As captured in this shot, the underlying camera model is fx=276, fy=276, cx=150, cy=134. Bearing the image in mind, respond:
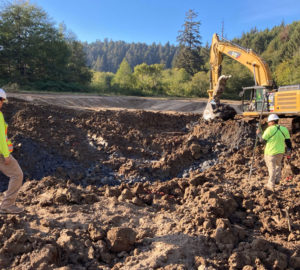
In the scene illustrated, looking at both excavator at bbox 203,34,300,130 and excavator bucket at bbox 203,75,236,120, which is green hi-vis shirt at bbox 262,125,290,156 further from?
excavator bucket at bbox 203,75,236,120

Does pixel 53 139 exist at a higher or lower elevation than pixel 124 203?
higher

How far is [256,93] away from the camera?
9.62m

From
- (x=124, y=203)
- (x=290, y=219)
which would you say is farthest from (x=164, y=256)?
(x=290, y=219)

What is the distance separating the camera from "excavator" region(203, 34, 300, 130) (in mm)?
8600

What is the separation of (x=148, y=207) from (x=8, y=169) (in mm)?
2285

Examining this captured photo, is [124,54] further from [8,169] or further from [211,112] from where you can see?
[8,169]

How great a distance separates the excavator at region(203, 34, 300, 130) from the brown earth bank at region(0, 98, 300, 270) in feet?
2.75

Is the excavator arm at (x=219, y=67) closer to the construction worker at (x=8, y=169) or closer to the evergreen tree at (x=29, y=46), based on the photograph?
the construction worker at (x=8, y=169)

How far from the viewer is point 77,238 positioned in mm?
3473

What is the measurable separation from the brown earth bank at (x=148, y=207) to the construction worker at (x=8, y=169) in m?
0.25

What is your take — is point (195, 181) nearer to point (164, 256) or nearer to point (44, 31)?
point (164, 256)

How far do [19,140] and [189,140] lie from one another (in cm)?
514

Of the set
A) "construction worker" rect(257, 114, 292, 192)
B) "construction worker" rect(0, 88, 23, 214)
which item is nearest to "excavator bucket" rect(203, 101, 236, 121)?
"construction worker" rect(257, 114, 292, 192)

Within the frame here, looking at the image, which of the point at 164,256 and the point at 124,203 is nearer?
the point at 164,256
